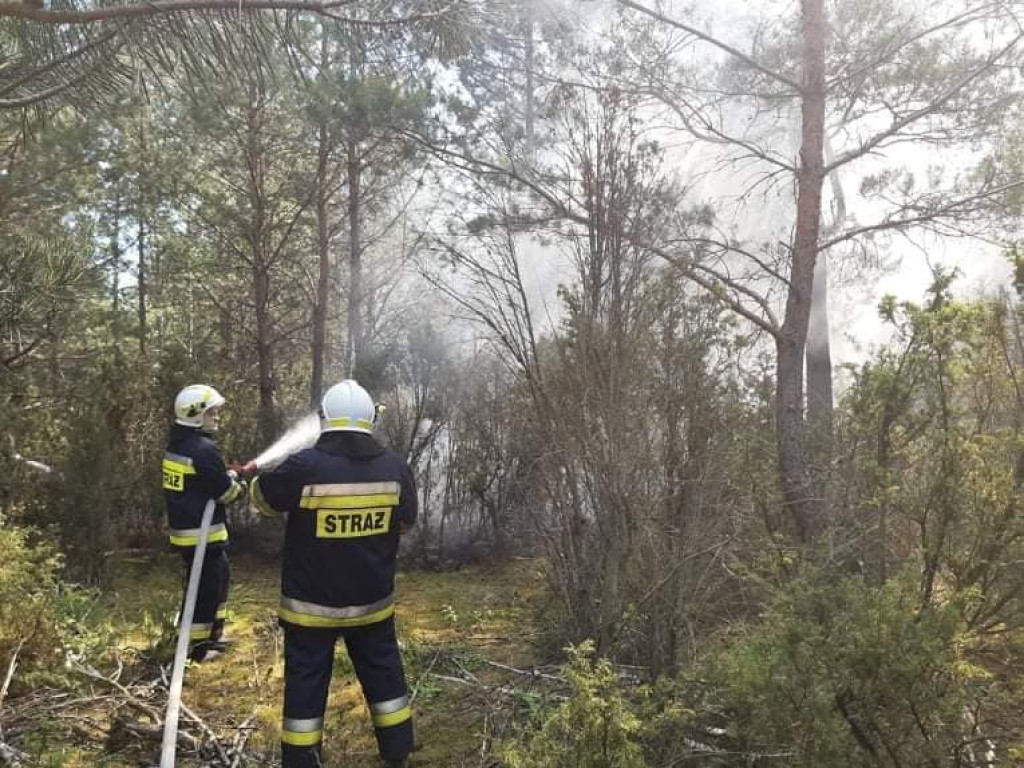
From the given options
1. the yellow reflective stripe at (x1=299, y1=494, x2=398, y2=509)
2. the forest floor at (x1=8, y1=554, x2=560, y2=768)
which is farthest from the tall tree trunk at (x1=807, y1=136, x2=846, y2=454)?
the yellow reflective stripe at (x1=299, y1=494, x2=398, y2=509)

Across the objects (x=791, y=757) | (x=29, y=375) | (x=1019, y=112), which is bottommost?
(x=791, y=757)

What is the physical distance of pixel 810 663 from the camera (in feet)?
6.83

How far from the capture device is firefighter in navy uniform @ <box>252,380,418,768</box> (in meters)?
2.96

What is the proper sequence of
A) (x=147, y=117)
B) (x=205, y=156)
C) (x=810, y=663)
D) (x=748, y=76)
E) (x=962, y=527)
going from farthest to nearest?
(x=147, y=117) → (x=205, y=156) → (x=748, y=76) → (x=962, y=527) → (x=810, y=663)

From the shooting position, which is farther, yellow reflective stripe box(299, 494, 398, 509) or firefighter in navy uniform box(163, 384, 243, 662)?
firefighter in navy uniform box(163, 384, 243, 662)

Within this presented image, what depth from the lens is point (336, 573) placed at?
9.84ft

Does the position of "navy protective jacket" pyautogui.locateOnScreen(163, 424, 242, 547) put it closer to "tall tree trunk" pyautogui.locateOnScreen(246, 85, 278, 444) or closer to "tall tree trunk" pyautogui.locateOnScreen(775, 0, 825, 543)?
"tall tree trunk" pyautogui.locateOnScreen(246, 85, 278, 444)

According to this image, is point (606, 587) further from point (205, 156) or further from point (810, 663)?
point (205, 156)

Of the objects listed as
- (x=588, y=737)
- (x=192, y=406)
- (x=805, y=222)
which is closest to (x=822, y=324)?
(x=805, y=222)

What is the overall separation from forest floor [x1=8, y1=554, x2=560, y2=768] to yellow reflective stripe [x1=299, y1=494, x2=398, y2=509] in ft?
3.68

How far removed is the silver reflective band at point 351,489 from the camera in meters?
2.97

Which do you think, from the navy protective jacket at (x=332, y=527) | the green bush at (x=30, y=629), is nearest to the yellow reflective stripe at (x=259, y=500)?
the navy protective jacket at (x=332, y=527)

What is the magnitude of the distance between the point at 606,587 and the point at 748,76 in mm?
6493

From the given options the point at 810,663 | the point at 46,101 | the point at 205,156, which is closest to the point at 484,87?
the point at 205,156
